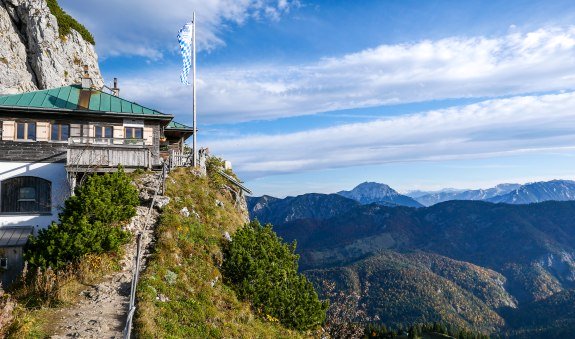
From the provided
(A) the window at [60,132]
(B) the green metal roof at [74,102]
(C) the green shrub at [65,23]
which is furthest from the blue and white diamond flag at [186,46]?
(C) the green shrub at [65,23]

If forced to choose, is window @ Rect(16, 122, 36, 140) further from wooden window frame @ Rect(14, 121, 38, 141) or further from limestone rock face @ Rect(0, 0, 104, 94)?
limestone rock face @ Rect(0, 0, 104, 94)

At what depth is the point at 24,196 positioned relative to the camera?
87.3 feet

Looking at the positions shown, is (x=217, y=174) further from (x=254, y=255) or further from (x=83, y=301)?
(x=83, y=301)

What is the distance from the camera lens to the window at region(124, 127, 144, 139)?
3095 centimetres

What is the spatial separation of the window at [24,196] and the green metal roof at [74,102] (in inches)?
210

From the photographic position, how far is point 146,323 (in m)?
13.6

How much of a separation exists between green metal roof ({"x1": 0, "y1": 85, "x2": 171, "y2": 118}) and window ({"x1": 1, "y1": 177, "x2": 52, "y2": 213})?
5340 millimetres

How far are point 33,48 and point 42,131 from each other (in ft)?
79.3

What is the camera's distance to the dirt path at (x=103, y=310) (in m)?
13.2

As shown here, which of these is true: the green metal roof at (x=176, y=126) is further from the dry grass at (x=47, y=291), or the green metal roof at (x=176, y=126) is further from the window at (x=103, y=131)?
the dry grass at (x=47, y=291)

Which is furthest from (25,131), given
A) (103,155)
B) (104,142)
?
(103,155)

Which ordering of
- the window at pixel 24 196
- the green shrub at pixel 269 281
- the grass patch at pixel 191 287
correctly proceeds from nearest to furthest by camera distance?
the grass patch at pixel 191 287
the green shrub at pixel 269 281
the window at pixel 24 196

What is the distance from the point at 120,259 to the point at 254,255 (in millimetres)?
7248

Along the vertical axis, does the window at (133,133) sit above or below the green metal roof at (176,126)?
below
